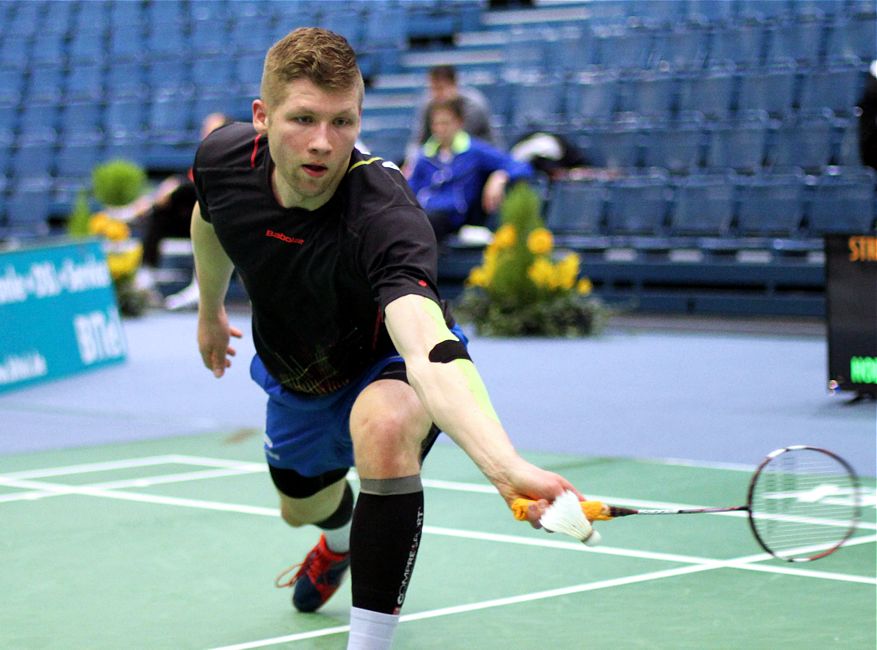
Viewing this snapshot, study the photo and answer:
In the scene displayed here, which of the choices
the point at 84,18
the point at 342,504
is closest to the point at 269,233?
the point at 342,504

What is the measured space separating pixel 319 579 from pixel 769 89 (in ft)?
34.3

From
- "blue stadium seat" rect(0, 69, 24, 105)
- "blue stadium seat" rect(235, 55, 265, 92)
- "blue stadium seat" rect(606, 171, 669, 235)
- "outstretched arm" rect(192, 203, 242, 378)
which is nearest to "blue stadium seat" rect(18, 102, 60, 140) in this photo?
"blue stadium seat" rect(0, 69, 24, 105)

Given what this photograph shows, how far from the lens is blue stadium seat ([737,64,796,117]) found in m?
13.2

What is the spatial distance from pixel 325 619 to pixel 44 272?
20.6 feet

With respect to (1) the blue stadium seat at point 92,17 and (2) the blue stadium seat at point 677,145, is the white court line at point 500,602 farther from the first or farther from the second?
(1) the blue stadium seat at point 92,17

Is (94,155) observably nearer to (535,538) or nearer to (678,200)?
(678,200)

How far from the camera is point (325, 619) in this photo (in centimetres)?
399

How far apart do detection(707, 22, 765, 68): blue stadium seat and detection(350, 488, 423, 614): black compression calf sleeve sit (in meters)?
11.6

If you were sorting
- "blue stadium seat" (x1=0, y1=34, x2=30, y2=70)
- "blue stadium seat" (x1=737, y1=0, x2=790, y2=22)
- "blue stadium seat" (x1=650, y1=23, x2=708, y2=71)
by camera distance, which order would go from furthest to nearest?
"blue stadium seat" (x1=0, y1=34, x2=30, y2=70) < "blue stadium seat" (x1=650, y1=23, x2=708, y2=71) < "blue stadium seat" (x1=737, y1=0, x2=790, y2=22)

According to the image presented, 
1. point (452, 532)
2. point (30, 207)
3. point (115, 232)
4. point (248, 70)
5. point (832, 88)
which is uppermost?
point (248, 70)

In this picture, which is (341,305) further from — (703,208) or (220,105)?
(220,105)

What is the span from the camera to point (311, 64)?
2996mm

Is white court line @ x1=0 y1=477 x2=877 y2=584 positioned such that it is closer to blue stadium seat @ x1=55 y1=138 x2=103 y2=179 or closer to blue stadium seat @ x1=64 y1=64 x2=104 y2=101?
blue stadium seat @ x1=55 y1=138 x2=103 y2=179

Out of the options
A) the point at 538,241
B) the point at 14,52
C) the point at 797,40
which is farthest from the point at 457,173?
the point at 14,52
